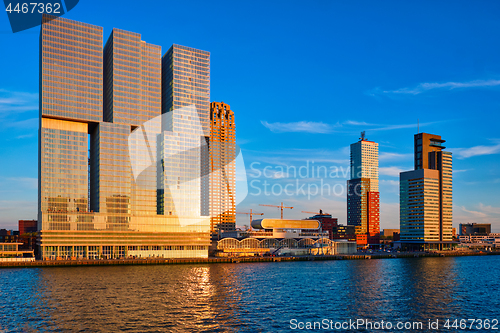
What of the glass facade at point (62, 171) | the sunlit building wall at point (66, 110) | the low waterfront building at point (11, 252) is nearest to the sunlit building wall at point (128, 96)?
the sunlit building wall at point (66, 110)

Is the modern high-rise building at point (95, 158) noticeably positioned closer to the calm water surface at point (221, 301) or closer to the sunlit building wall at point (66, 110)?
the sunlit building wall at point (66, 110)

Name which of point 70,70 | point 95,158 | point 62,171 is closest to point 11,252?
point 62,171

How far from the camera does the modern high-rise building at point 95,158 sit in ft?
591

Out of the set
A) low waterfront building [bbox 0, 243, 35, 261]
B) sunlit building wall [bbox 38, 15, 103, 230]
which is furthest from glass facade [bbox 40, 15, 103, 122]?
low waterfront building [bbox 0, 243, 35, 261]

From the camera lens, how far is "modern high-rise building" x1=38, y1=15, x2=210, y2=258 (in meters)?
180

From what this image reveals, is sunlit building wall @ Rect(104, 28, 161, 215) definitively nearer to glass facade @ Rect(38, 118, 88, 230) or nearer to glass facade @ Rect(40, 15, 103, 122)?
glass facade @ Rect(40, 15, 103, 122)

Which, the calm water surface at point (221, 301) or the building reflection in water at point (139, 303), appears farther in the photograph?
the calm water surface at point (221, 301)

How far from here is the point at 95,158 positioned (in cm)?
19812

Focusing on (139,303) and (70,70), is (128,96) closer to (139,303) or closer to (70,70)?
(70,70)

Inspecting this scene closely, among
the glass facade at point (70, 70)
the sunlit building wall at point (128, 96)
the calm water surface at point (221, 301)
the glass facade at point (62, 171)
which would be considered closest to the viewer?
the calm water surface at point (221, 301)

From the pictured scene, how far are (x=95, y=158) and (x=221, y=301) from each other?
139679mm

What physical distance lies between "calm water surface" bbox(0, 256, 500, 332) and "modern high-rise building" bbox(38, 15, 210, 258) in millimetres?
64007

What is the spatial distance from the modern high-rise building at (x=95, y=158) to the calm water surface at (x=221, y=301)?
64.0m

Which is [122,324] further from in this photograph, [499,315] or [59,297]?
[499,315]
